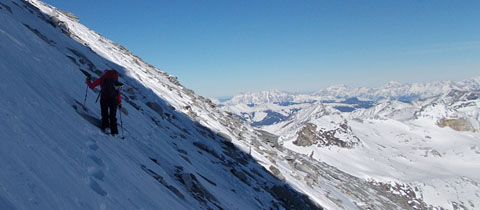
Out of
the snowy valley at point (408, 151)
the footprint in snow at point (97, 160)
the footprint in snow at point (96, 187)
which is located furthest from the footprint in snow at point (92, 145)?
the snowy valley at point (408, 151)

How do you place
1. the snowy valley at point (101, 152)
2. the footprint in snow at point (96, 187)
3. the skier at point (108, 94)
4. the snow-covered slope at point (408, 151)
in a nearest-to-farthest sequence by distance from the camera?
the snowy valley at point (101, 152)
the footprint in snow at point (96, 187)
the skier at point (108, 94)
the snow-covered slope at point (408, 151)

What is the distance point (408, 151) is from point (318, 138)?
99.2 ft

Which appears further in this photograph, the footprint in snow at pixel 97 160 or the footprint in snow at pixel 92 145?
the footprint in snow at pixel 92 145

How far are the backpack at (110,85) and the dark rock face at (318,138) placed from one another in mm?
78019

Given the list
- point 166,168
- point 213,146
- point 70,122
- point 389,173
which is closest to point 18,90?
point 70,122

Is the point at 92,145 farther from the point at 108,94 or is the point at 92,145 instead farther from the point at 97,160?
the point at 108,94

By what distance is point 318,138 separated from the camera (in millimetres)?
86625

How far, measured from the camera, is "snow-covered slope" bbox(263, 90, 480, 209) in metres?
63.1

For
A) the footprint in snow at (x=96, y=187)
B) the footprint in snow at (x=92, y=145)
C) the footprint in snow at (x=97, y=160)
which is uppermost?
the footprint in snow at (x=92, y=145)

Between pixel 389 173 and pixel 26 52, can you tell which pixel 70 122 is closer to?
pixel 26 52

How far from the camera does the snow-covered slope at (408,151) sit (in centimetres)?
6306

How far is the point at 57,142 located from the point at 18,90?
7.29ft

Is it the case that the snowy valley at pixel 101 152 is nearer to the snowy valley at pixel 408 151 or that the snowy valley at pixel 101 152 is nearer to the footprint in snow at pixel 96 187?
the footprint in snow at pixel 96 187

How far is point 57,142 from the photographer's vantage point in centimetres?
674
